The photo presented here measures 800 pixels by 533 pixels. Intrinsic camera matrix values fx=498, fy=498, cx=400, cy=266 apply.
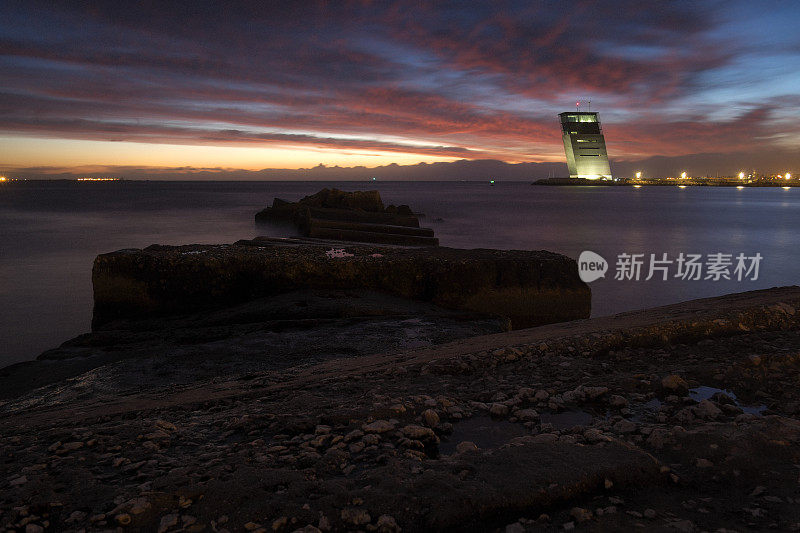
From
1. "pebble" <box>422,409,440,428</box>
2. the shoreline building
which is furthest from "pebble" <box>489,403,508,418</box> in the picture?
the shoreline building

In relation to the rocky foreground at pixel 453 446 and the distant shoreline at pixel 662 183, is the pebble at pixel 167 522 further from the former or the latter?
the distant shoreline at pixel 662 183

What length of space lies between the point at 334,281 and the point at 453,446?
500 centimetres

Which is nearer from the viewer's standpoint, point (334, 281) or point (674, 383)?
point (674, 383)

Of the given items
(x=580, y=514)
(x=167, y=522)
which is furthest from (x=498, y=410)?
(x=167, y=522)

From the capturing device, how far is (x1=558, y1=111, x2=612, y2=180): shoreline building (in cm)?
12719

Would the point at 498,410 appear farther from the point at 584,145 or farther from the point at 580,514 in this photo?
the point at 584,145

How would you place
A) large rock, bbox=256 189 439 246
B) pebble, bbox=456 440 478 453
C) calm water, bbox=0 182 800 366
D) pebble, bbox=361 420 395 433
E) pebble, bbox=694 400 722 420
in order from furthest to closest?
1. large rock, bbox=256 189 439 246
2. calm water, bbox=0 182 800 366
3. pebble, bbox=694 400 722 420
4. pebble, bbox=361 420 395 433
5. pebble, bbox=456 440 478 453

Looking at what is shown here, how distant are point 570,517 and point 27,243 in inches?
903

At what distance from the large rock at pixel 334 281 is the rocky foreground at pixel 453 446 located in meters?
3.24

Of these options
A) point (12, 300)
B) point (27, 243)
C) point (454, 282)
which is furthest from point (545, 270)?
point (27, 243)

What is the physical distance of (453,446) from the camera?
100 inches

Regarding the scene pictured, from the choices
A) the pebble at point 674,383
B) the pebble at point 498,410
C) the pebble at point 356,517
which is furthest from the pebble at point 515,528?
the pebble at point 674,383

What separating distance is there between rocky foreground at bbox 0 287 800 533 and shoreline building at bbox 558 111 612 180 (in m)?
135

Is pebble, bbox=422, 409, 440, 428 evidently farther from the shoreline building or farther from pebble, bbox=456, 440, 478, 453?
the shoreline building
